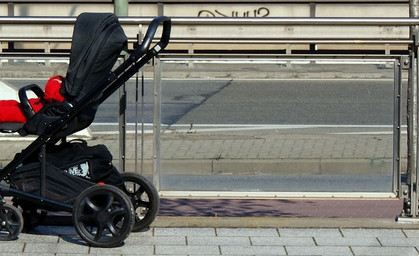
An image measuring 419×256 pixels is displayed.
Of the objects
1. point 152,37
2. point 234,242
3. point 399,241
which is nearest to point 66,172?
point 152,37

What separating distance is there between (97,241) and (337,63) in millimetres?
2149

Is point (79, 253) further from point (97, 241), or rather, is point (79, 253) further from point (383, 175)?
point (383, 175)

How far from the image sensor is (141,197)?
6312mm

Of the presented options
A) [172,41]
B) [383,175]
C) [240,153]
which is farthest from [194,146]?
[383,175]

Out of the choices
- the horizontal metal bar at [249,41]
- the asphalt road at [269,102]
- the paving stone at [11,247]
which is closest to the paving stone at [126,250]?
the paving stone at [11,247]

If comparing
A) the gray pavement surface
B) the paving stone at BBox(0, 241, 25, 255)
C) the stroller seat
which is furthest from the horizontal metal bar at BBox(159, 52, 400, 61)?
the paving stone at BBox(0, 241, 25, 255)

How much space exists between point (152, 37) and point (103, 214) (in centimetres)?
112

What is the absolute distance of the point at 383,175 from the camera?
6785mm

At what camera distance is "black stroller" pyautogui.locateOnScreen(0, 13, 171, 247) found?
566cm

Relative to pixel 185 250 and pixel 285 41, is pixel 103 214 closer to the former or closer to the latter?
pixel 185 250

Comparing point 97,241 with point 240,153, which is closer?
point 97,241

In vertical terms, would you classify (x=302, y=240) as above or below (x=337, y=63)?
below

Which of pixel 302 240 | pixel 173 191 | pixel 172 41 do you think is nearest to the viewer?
pixel 302 240

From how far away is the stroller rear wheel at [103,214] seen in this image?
18.6ft
